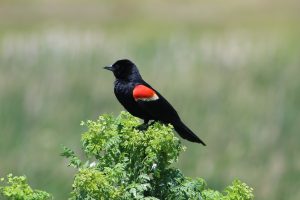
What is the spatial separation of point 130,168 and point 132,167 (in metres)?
0.04

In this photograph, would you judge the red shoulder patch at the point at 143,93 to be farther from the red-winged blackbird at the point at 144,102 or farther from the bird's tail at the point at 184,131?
the bird's tail at the point at 184,131

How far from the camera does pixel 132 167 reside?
12.7 metres

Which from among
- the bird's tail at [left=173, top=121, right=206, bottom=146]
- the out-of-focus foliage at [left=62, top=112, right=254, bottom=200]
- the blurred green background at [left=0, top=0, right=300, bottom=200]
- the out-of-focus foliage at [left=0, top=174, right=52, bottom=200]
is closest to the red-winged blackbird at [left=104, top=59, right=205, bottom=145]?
the bird's tail at [left=173, top=121, right=206, bottom=146]

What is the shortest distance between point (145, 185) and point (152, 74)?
133 meters

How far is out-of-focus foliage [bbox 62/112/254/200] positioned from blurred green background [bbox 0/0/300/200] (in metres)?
107

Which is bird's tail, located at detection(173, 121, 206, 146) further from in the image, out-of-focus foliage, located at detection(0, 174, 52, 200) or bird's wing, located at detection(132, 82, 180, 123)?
out-of-focus foliage, located at detection(0, 174, 52, 200)

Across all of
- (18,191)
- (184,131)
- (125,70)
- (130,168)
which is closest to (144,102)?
(184,131)

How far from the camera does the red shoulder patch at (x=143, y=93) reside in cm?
1463

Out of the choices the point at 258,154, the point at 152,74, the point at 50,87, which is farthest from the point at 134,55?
the point at 258,154

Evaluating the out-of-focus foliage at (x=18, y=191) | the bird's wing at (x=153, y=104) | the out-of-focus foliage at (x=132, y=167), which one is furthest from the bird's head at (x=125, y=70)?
Answer: the out-of-focus foliage at (x=18, y=191)

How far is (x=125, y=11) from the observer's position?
592 feet

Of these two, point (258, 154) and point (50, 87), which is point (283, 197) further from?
point (50, 87)

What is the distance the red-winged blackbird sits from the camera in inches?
575

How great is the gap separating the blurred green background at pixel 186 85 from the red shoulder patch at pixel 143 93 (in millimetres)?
105241
